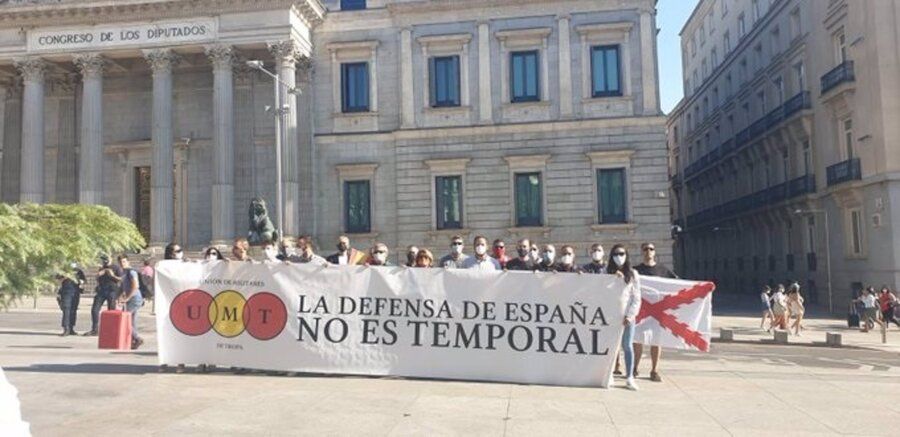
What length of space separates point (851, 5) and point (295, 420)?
3318 centimetres

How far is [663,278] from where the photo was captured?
10891mm

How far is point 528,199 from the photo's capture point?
116ft

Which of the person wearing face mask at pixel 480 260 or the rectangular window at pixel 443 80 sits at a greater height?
the rectangular window at pixel 443 80

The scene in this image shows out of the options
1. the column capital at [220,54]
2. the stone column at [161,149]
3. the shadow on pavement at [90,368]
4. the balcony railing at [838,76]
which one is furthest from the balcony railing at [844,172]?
the stone column at [161,149]

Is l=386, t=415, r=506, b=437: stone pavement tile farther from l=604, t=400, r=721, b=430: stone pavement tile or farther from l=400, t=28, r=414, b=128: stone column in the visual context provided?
l=400, t=28, r=414, b=128: stone column

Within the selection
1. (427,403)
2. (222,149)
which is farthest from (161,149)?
(427,403)

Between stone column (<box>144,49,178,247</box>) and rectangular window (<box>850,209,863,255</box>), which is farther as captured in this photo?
stone column (<box>144,49,178,247</box>)

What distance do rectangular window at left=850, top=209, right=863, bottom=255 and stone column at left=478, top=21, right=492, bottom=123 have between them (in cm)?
1724

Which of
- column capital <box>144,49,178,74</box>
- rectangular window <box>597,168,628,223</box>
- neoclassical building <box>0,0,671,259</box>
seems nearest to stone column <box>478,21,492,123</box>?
neoclassical building <box>0,0,671,259</box>

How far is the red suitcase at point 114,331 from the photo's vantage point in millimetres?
13797

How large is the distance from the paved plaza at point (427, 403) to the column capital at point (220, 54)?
24.1m

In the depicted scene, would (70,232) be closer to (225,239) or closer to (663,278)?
(663,278)

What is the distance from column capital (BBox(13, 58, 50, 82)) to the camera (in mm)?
35531

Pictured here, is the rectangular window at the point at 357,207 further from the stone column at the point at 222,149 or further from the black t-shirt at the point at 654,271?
the black t-shirt at the point at 654,271
